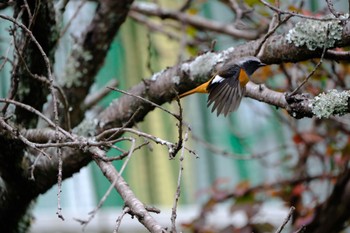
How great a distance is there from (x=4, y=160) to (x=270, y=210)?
10.8 feet

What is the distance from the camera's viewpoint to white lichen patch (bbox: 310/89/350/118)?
163 centimetres

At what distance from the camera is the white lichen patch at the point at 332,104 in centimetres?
163

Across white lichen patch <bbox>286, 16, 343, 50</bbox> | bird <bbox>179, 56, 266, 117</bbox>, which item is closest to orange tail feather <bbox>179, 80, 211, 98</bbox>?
bird <bbox>179, 56, 266, 117</bbox>

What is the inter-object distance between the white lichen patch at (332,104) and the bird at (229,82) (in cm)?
38

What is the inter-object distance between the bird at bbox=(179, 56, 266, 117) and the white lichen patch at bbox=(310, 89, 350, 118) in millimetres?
377

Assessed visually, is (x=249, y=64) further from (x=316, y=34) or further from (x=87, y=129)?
(x=87, y=129)

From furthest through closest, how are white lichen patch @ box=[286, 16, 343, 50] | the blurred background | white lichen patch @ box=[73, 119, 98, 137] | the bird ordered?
the blurred background < white lichen patch @ box=[73, 119, 98, 137] < the bird < white lichen patch @ box=[286, 16, 343, 50]

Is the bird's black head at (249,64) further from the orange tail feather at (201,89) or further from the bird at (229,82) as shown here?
the orange tail feather at (201,89)

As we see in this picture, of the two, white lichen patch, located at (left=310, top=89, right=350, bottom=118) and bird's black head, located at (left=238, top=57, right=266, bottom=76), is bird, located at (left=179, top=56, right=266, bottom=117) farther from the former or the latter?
white lichen patch, located at (left=310, top=89, right=350, bottom=118)

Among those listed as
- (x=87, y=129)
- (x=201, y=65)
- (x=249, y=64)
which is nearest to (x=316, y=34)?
(x=249, y=64)

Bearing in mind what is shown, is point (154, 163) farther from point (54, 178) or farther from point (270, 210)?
point (54, 178)

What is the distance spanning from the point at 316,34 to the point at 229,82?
1.01 ft

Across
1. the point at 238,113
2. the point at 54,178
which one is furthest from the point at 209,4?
the point at 54,178

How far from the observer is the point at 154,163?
17.6 ft
